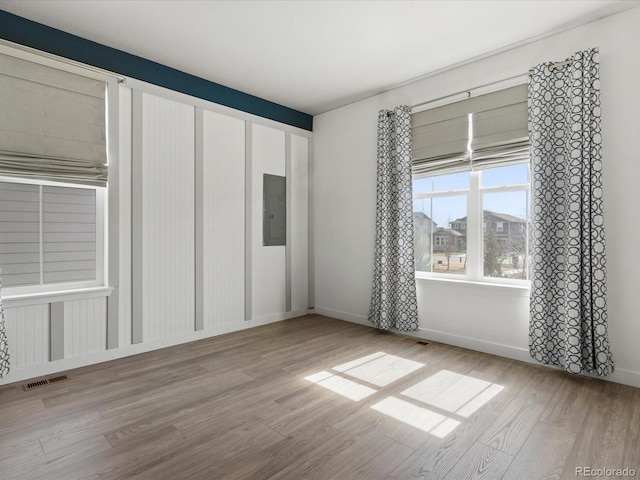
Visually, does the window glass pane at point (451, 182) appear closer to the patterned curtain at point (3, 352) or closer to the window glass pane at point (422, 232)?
the window glass pane at point (422, 232)

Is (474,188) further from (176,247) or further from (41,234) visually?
(41,234)

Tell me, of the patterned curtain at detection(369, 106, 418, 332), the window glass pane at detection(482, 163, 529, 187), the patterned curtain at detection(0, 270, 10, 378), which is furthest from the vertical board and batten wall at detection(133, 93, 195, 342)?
the window glass pane at detection(482, 163, 529, 187)

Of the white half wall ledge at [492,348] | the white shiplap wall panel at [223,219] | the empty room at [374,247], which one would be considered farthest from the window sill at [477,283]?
the white shiplap wall panel at [223,219]

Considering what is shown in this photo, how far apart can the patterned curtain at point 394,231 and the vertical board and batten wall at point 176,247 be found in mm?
1326

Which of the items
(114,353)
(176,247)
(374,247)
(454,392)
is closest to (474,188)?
(374,247)

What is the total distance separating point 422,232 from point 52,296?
375 cm

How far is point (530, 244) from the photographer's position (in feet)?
10.7

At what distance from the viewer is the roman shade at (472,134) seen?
132 inches

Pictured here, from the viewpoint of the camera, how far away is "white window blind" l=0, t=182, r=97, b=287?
2936mm

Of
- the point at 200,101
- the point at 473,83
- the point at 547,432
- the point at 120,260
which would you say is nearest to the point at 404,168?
the point at 473,83

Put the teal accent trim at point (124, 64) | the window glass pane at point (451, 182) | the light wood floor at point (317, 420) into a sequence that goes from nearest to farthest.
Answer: the light wood floor at point (317, 420), the teal accent trim at point (124, 64), the window glass pane at point (451, 182)

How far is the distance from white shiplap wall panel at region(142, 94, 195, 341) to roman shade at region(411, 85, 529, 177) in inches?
103

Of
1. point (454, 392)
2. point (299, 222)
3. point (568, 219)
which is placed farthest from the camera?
point (299, 222)

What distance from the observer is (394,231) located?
14.0 feet
